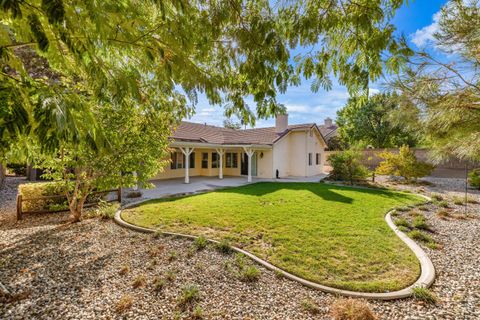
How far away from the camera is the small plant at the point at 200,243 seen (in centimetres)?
551

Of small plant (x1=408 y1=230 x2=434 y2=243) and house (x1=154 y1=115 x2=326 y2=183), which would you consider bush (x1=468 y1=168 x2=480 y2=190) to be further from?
small plant (x1=408 y1=230 x2=434 y2=243)

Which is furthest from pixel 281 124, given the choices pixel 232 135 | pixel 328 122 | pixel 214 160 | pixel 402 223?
pixel 328 122

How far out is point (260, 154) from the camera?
66.2 feet

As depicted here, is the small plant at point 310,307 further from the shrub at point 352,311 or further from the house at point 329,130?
the house at point 329,130

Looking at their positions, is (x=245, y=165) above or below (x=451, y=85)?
below

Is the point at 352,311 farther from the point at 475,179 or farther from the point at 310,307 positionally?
the point at 475,179

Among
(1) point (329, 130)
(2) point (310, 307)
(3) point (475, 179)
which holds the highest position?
(1) point (329, 130)

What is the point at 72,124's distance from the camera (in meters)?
1.65

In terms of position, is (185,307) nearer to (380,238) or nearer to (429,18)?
(380,238)

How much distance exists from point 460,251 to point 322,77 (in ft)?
19.3

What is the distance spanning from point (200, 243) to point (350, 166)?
46.4 feet

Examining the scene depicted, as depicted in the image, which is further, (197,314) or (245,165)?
(245,165)

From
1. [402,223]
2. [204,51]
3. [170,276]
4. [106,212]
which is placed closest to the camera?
[204,51]

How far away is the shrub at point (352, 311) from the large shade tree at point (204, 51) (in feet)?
10.2
